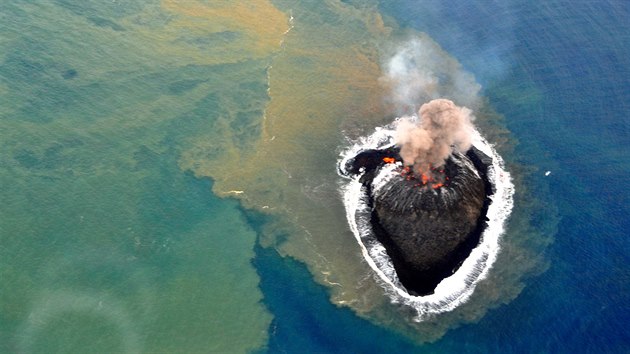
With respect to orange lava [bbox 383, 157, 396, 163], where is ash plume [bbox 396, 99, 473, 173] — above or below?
above

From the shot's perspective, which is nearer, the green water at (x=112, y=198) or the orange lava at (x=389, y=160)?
the green water at (x=112, y=198)

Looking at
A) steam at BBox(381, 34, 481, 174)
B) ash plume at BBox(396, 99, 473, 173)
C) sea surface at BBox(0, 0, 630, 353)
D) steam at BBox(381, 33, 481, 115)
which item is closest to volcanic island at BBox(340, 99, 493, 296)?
ash plume at BBox(396, 99, 473, 173)

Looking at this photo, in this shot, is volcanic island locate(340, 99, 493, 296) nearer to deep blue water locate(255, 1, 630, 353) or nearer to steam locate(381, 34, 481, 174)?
steam locate(381, 34, 481, 174)

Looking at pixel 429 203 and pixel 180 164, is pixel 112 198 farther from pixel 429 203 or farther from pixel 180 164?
pixel 429 203

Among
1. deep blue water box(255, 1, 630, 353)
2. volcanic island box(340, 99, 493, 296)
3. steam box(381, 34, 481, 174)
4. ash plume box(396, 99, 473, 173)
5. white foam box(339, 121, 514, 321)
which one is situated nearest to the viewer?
deep blue water box(255, 1, 630, 353)

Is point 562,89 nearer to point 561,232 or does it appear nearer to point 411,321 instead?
point 561,232

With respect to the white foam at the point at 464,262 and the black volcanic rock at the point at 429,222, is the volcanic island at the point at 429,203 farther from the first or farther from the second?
the white foam at the point at 464,262

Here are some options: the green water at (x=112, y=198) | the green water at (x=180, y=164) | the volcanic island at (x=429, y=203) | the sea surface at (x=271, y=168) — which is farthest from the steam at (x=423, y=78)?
the green water at (x=112, y=198)
